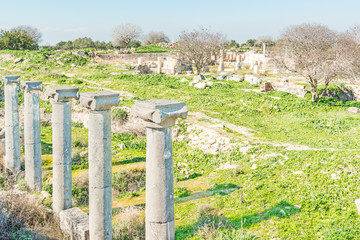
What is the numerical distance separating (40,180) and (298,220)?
6.99 meters

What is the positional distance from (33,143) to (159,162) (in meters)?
6.04

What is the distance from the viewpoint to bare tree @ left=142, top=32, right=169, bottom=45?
244 ft

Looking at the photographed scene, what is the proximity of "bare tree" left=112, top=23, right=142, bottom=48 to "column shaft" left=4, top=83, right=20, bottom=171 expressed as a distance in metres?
51.4

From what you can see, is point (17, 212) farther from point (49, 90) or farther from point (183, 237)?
point (183, 237)

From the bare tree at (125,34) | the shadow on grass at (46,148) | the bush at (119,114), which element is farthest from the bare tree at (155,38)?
the shadow on grass at (46,148)

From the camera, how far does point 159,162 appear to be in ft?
17.2

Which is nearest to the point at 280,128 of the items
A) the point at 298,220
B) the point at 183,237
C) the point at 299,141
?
the point at 299,141

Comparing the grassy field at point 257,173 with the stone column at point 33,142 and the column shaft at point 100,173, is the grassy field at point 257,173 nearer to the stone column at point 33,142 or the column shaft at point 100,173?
the stone column at point 33,142

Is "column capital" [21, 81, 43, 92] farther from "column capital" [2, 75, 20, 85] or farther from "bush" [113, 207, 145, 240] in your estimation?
"bush" [113, 207, 145, 240]

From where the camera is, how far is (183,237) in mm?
7156

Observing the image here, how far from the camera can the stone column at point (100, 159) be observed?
6332 mm

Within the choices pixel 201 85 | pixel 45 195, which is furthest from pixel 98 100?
pixel 201 85

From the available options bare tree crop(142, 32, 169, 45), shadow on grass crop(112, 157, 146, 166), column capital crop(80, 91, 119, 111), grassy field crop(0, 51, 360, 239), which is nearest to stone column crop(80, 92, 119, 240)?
column capital crop(80, 91, 119, 111)

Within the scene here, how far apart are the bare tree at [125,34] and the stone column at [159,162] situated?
190 ft
